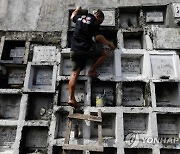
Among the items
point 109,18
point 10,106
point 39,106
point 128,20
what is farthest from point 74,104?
point 128,20

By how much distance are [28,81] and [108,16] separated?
166 cm

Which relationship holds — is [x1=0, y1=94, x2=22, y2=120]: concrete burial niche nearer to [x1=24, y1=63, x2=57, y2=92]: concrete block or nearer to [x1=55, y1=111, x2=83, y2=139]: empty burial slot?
[x1=24, y1=63, x2=57, y2=92]: concrete block

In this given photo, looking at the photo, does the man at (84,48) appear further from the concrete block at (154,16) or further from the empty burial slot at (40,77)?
the concrete block at (154,16)

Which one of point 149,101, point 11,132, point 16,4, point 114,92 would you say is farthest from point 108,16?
point 11,132

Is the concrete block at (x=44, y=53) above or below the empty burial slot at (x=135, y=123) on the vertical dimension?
above

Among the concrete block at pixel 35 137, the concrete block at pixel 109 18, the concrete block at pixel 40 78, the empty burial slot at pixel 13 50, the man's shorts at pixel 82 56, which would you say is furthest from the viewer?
the concrete block at pixel 109 18

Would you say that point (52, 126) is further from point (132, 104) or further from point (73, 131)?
point (132, 104)

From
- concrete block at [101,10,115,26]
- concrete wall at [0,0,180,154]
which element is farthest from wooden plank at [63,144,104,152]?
concrete block at [101,10,115,26]

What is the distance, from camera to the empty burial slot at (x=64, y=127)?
322 centimetres

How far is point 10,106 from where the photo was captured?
3.61 m

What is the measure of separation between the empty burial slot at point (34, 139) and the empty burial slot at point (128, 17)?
2.16 meters

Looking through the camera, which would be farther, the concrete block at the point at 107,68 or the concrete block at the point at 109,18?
the concrete block at the point at 109,18

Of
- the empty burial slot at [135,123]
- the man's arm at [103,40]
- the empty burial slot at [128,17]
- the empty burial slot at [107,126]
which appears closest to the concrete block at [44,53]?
the man's arm at [103,40]

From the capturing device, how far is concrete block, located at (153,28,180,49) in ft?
12.5
